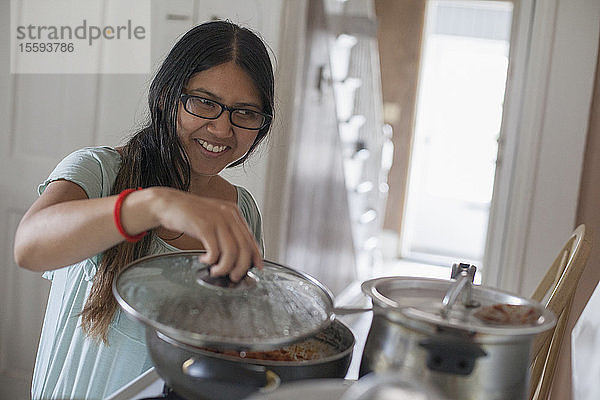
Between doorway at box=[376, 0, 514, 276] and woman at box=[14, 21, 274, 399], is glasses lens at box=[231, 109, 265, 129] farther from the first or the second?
doorway at box=[376, 0, 514, 276]

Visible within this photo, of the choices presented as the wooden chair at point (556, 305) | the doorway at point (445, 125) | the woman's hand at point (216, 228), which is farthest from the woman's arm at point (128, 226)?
the doorway at point (445, 125)

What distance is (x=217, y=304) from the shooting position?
2.63 feet

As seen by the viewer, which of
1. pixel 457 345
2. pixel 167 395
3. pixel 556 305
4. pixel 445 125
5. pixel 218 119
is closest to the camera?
pixel 457 345

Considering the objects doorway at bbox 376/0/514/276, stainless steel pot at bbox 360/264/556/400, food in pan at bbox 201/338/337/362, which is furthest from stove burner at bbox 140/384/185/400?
doorway at bbox 376/0/514/276

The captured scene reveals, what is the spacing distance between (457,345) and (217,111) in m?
0.71

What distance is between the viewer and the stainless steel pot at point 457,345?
0.76m

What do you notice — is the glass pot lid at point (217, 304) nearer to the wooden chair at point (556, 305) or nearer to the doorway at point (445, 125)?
the wooden chair at point (556, 305)

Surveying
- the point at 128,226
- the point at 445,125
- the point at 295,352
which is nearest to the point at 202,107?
the point at 128,226

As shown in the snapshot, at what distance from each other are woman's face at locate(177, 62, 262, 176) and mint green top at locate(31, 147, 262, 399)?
16cm

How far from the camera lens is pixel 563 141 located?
2.19 metres

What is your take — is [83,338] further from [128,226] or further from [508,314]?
[508,314]

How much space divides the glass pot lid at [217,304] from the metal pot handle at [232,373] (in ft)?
0.09

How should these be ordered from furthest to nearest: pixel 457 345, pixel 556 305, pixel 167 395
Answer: pixel 556 305 → pixel 167 395 → pixel 457 345

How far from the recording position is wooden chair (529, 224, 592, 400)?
1163 mm
